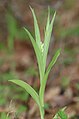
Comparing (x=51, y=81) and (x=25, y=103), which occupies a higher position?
(x=25, y=103)

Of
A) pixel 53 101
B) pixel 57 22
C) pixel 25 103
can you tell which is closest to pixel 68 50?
pixel 57 22

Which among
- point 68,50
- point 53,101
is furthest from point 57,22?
point 53,101

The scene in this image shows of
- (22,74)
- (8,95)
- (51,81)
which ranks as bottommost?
(22,74)

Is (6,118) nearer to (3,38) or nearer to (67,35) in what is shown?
(67,35)

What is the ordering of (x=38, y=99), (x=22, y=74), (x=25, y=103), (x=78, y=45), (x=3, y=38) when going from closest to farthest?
(x=38, y=99), (x=25, y=103), (x=22, y=74), (x=78, y=45), (x=3, y=38)

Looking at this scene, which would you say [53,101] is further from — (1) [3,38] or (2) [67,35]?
(1) [3,38]

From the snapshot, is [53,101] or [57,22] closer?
[53,101]

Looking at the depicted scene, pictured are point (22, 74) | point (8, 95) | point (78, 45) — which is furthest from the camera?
point (78, 45)
